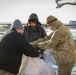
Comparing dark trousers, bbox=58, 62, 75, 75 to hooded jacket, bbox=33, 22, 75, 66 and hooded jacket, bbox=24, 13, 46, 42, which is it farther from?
hooded jacket, bbox=24, 13, 46, 42

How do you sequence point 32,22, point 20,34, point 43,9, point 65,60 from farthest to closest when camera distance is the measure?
point 43,9, point 32,22, point 65,60, point 20,34

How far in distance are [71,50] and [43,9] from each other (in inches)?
170

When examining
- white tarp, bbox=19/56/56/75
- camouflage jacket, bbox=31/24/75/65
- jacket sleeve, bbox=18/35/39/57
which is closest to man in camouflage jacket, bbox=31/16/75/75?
camouflage jacket, bbox=31/24/75/65

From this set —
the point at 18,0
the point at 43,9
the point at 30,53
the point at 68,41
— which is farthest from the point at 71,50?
the point at 18,0

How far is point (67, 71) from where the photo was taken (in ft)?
9.04

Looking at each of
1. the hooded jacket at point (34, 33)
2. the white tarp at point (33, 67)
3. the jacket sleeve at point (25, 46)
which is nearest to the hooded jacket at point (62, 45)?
the white tarp at point (33, 67)

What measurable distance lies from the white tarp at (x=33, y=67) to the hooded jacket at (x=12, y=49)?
0.23 m

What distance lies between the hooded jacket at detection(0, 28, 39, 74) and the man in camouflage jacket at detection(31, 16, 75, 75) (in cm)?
36

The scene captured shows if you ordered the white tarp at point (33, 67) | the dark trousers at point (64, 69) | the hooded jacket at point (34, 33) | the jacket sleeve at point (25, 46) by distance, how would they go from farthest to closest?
the hooded jacket at point (34, 33) < the dark trousers at point (64, 69) < the white tarp at point (33, 67) < the jacket sleeve at point (25, 46)

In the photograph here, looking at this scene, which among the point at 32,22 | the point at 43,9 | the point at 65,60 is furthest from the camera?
the point at 43,9

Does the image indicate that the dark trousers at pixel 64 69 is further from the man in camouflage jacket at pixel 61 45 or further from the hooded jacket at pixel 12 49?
the hooded jacket at pixel 12 49

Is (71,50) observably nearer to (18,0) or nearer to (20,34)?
(20,34)

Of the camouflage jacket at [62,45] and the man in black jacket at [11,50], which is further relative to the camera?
the camouflage jacket at [62,45]

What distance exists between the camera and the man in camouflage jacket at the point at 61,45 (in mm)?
2672
